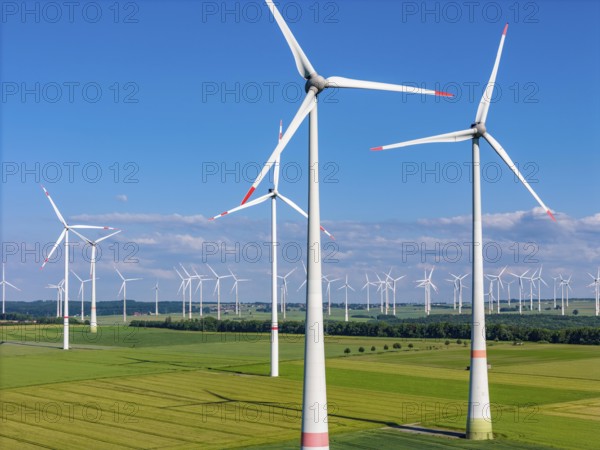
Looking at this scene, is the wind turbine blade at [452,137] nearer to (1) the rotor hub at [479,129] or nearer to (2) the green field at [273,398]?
(1) the rotor hub at [479,129]

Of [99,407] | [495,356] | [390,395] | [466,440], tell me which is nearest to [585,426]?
[466,440]

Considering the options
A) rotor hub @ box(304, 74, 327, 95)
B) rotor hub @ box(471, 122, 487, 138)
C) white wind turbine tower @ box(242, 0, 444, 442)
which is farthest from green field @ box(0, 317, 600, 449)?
rotor hub @ box(304, 74, 327, 95)

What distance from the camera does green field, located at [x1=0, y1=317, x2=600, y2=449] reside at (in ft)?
188

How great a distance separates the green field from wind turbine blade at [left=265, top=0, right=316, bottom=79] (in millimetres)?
25591

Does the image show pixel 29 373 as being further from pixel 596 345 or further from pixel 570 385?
pixel 596 345

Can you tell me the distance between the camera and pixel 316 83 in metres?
38.3

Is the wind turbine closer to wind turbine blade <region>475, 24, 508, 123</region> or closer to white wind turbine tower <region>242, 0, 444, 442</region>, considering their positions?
wind turbine blade <region>475, 24, 508, 123</region>

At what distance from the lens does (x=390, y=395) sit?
270ft

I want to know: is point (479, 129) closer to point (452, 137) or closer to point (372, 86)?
point (452, 137)

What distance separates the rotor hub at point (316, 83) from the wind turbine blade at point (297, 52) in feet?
0.99

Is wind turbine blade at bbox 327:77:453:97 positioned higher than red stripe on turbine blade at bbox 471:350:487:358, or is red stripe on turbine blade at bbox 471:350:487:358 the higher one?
wind turbine blade at bbox 327:77:453:97

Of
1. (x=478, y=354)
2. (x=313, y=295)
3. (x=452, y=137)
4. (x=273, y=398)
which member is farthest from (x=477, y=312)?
(x=273, y=398)

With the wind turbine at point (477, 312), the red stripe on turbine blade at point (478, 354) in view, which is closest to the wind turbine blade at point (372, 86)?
the wind turbine at point (477, 312)

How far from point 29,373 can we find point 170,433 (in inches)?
2086
